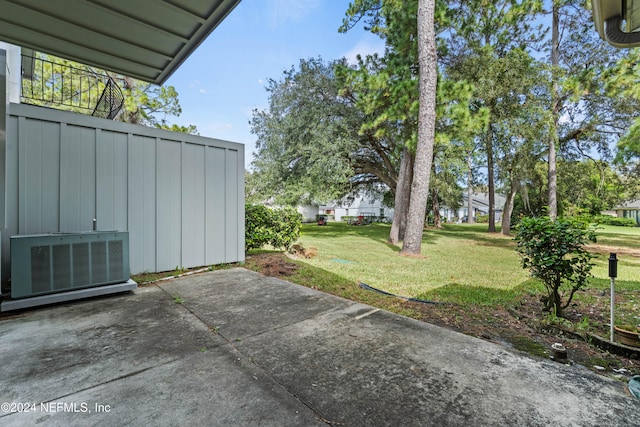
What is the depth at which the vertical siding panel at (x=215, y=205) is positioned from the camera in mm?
5031

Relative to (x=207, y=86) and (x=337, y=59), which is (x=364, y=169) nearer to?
(x=337, y=59)

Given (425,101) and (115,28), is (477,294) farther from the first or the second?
(115,28)

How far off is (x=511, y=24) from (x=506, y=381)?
46.0 ft

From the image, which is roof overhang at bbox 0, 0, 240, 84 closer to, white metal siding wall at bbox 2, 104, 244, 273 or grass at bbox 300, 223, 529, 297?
white metal siding wall at bbox 2, 104, 244, 273

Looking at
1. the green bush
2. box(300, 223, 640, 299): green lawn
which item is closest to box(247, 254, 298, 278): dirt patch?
the green bush

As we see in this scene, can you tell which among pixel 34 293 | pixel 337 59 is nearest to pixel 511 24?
pixel 337 59

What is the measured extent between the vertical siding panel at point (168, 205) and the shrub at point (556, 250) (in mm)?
5056

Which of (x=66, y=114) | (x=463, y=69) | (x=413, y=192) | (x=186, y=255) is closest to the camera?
(x=66, y=114)

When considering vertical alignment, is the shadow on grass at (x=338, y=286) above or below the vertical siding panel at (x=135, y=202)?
below

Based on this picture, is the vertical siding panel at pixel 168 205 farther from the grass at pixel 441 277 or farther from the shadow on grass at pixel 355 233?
the shadow on grass at pixel 355 233

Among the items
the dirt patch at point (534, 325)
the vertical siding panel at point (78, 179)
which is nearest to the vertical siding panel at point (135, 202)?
the vertical siding panel at point (78, 179)

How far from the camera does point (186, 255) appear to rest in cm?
479

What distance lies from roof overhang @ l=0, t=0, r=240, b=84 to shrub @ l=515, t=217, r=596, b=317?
3.99 meters

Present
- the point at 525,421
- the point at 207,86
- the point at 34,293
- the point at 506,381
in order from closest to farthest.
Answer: the point at 525,421 < the point at 506,381 < the point at 34,293 < the point at 207,86
